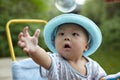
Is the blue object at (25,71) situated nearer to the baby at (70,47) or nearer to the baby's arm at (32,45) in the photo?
the baby at (70,47)

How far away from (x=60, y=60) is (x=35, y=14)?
36.3ft

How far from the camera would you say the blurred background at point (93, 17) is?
12.6 metres

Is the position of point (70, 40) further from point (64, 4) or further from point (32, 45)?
point (64, 4)

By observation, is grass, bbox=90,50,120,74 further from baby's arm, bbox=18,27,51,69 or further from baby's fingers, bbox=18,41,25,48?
baby's fingers, bbox=18,41,25,48

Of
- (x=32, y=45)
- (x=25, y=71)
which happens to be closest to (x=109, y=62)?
(x=25, y=71)

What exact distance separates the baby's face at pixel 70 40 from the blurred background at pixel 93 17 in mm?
4692

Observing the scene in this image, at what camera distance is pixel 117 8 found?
1986 centimetres

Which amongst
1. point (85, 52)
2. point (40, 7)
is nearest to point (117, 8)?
point (40, 7)

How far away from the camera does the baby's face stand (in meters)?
3.07

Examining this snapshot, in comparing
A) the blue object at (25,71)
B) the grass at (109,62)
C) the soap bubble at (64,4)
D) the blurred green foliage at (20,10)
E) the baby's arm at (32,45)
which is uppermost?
the blurred green foliage at (20,10)

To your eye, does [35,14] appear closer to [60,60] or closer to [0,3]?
[0,3]

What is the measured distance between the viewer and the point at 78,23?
3.12m

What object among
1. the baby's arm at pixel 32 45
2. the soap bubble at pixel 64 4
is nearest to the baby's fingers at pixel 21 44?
the baby's arm at pixel 32 45

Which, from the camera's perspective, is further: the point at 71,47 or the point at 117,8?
the point at 117,8
